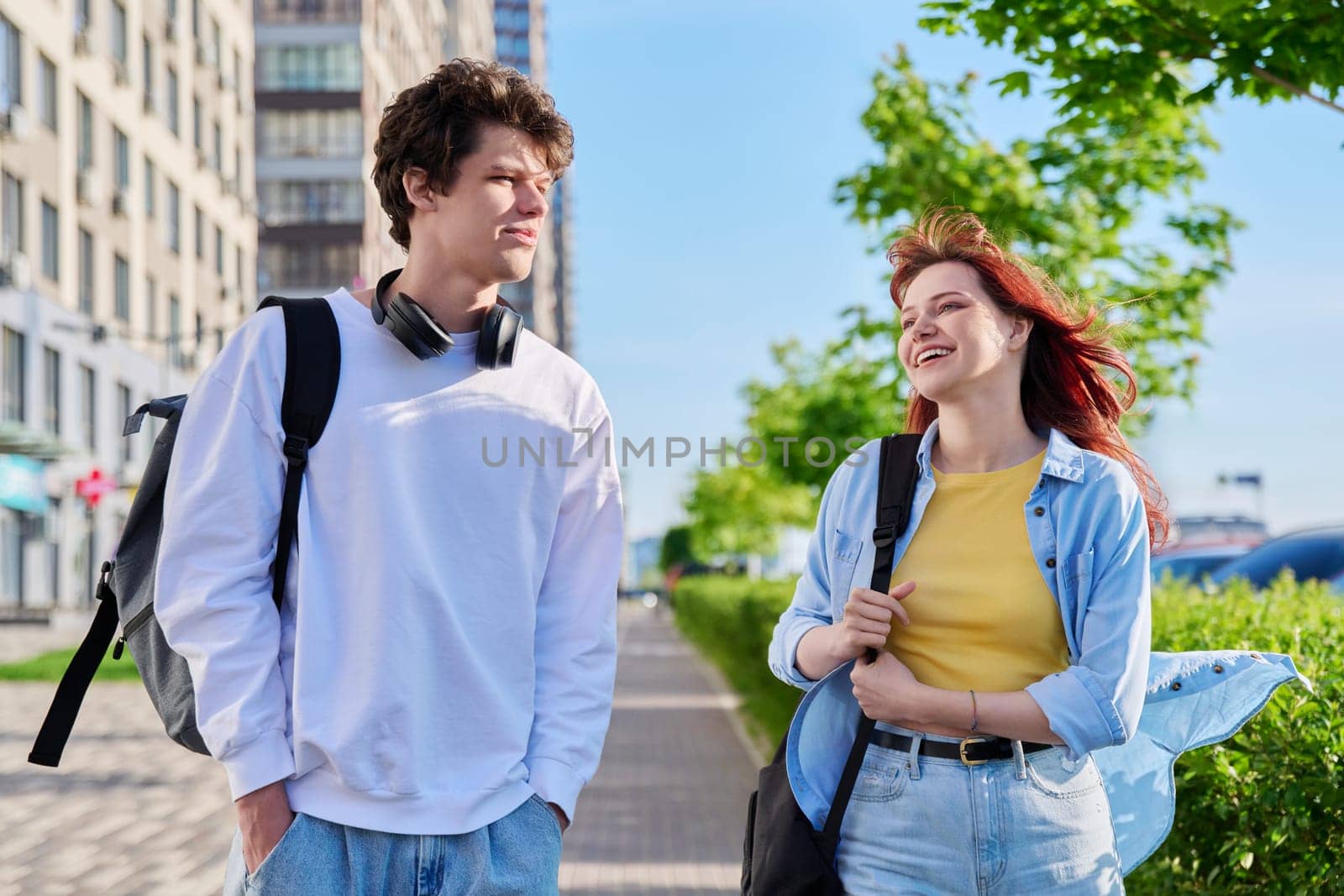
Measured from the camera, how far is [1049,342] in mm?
2764

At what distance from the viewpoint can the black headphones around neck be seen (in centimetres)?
239

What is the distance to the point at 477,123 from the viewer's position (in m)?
2.48

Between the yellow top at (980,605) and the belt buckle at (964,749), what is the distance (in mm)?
89

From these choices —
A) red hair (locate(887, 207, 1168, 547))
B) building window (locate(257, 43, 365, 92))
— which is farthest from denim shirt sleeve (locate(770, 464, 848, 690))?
building window (locate(257, 43, 365, 92))

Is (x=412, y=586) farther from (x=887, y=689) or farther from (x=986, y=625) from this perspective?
(x=986, y=625)

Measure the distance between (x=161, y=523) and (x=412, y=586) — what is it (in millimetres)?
443

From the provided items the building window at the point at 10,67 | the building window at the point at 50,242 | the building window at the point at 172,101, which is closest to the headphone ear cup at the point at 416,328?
the building window at the point at 10,67

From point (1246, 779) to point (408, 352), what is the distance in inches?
96.0

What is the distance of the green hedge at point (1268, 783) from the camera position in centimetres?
330

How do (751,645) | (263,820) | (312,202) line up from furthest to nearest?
(312,202) → (751,645) → (263,820)

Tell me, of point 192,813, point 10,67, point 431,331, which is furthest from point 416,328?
point 10,67

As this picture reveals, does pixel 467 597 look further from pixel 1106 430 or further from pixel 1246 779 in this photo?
pixel 1246 779

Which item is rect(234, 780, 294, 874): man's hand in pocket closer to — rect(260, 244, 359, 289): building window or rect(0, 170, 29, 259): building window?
rect(0, 170, 29, 259): building window

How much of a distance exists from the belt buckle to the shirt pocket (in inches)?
13.8
